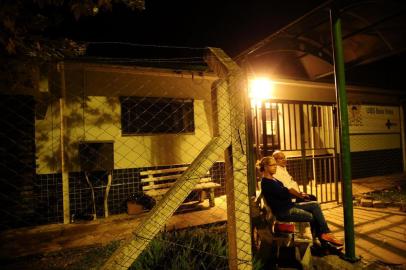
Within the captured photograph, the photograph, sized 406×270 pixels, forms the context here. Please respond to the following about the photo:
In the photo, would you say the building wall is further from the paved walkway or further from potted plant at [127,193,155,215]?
the paved walkway

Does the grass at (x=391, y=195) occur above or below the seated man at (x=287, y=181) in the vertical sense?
below

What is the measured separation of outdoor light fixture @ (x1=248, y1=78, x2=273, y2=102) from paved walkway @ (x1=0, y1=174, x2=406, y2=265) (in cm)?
353

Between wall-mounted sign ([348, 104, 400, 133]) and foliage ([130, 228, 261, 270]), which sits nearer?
foliage ([130, 228, 261, 270])

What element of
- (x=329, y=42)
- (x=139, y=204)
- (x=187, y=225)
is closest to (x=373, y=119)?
(x=329, y=42)

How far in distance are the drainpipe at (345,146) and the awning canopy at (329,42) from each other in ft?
2.56

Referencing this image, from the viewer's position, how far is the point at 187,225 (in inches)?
210

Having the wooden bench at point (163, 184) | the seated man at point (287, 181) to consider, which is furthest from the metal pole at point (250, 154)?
the wooden bench at point (163, 184)

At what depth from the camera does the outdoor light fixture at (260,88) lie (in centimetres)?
778

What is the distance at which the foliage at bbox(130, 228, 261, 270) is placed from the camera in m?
2.85

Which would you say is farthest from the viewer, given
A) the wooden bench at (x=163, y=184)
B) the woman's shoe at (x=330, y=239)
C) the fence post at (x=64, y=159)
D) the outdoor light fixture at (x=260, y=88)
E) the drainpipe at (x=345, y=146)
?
the outdoor light fixture at (x=260, y=88)

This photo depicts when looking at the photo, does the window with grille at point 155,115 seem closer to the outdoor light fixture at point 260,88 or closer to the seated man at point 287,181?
the outdoor light fixture at point 260,88

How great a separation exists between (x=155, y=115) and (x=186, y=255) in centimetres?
492

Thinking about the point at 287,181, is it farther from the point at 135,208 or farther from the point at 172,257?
the point at 135,208

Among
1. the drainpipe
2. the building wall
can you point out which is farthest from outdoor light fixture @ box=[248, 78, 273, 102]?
the drainpipe
